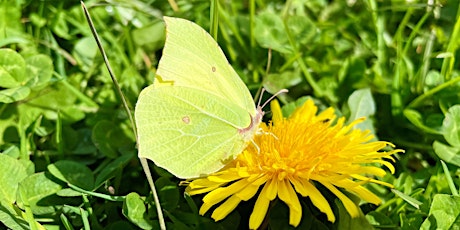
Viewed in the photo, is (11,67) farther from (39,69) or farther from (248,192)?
(248,192)

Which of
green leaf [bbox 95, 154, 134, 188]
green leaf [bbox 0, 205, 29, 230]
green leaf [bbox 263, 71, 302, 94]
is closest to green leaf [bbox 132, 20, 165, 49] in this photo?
green leaf [bbox 263, 71, 302, 94]

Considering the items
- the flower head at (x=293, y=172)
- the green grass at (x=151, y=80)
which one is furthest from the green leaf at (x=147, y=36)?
the flower head at (x=293, y=172)

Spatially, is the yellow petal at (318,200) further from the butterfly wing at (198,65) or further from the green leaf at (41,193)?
the green leaf at (41,193)

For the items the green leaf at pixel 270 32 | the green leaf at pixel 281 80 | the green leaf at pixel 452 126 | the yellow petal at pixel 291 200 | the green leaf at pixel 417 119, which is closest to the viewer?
the yellow petal at pixel 291 200

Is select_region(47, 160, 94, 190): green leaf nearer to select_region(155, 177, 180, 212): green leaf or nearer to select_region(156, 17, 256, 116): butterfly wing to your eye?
select_region(155, 177, 180, 212): green leaf

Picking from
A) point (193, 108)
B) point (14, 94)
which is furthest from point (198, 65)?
point (14, 94)
